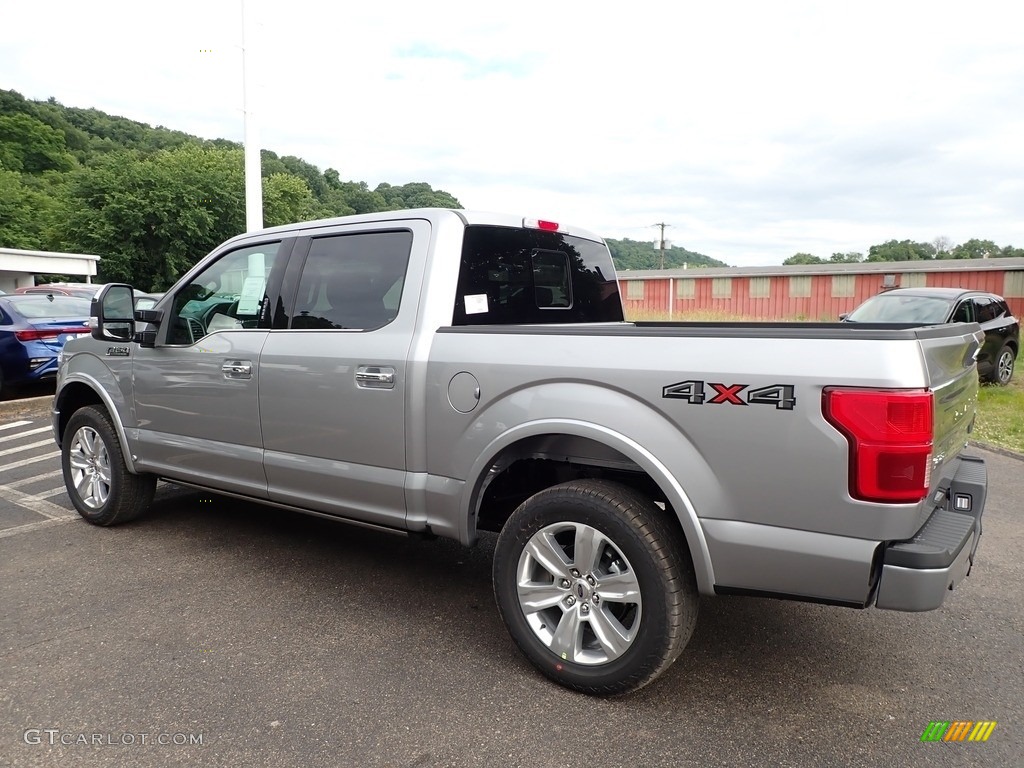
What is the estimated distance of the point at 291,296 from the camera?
388 centimetres

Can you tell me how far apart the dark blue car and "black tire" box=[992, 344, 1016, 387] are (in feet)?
44.9

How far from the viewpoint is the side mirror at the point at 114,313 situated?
14.6ft

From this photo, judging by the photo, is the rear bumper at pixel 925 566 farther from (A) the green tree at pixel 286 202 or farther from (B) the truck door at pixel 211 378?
(A) the green tree at pixel 286 202

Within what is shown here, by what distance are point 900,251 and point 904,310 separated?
63.0 meters

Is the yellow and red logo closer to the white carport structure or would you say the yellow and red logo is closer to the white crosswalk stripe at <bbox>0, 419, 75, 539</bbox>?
the white crosswalk stripe at <bbox>0, 419, 75, 539</bbox>

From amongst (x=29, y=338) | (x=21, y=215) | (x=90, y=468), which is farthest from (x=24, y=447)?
(x=21, y=215)

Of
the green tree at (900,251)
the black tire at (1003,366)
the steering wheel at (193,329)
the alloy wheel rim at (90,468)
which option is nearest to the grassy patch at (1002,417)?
the black tire at (1003,366)

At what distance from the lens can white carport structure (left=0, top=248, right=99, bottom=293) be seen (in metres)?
30.8

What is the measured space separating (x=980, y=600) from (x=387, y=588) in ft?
10.2

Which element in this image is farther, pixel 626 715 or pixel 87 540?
pixel 87 540

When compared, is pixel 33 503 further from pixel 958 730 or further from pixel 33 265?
pixel 33 265

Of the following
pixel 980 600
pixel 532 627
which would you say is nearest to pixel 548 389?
pixel 532 627

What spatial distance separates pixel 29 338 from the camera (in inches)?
391

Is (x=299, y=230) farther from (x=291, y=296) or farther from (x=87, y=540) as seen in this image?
(x=87, y=540)
